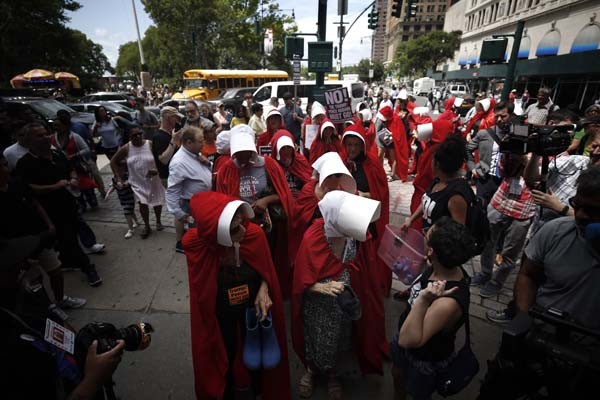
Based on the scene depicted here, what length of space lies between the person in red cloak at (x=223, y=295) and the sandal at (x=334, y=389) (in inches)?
16.4

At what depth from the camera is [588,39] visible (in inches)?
880

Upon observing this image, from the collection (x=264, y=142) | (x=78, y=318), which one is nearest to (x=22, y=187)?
(x=78, y=318)

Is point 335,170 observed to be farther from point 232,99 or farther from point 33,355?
point 232,99

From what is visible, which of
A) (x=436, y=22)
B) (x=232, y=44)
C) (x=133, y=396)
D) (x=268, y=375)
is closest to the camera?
(x=268, y=375)

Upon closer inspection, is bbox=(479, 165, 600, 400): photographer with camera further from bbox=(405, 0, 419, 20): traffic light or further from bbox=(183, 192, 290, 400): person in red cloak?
bbox=(405, 0, 419, 20): traffic light

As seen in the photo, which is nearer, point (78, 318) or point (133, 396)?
point (133, 396)

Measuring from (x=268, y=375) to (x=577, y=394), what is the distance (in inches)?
75.7

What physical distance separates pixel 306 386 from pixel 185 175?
267 cm

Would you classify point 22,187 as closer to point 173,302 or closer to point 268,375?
point 173,302

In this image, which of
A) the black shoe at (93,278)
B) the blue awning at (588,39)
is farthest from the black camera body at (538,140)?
the blue awning at (588,39)

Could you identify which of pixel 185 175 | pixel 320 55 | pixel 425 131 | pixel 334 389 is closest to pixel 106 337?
pixel 334 389

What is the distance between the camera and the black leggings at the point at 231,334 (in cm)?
235

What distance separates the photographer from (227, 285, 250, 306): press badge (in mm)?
2295

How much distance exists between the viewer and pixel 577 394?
1285 mm
